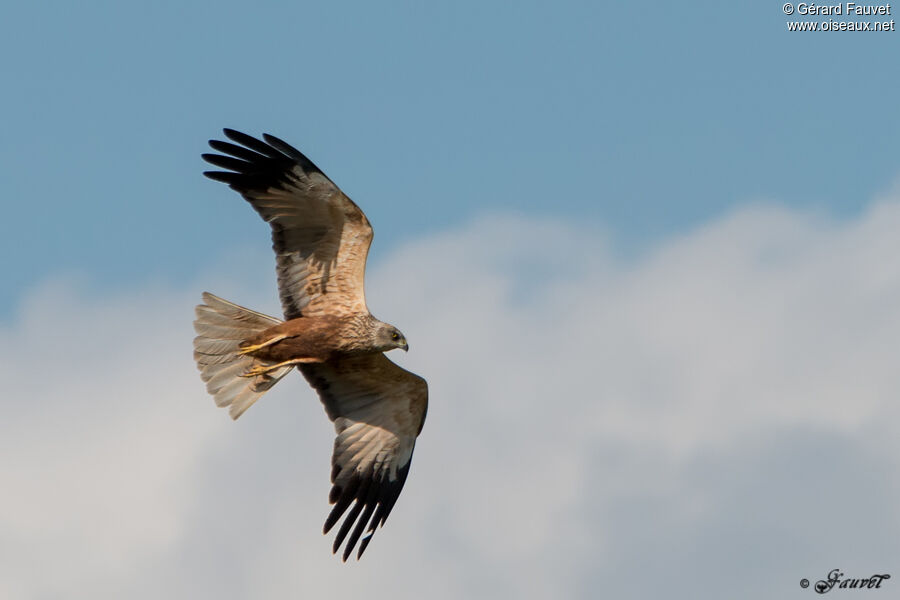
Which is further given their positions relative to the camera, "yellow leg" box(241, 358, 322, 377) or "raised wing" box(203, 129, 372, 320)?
"yellow leg" box(241, 358, 322, 377)

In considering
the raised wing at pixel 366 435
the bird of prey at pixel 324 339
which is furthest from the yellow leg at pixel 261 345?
the raised wing at pixel 366 435

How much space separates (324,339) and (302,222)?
47.2 inches

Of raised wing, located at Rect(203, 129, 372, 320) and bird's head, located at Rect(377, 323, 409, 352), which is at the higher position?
raised wing, located at Rect(203, 129, 372, 320)

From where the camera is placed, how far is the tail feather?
16.3 metres

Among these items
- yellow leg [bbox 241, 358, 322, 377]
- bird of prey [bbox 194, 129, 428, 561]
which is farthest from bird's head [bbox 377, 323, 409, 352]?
yellow leg [bbox 241, 358, 322, 377]

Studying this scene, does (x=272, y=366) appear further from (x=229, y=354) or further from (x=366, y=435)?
(x=366, y=435)

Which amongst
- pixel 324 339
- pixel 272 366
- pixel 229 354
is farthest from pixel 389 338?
pixel 229 354

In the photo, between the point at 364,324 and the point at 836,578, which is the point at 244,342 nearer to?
the point at 364,324

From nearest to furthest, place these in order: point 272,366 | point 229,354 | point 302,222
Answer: point 302,222, point 272,366, point 229,354

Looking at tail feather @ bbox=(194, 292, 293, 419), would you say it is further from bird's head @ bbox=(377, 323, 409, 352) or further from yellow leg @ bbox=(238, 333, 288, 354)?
bird's head @ bbox=(377, 323, 409, 352)

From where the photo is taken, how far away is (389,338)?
15.8 meters

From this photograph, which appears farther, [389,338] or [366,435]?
[366,435]

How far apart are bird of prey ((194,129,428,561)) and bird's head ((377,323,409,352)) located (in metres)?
0.01

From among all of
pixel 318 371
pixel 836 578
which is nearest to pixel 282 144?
pixel 318 371
